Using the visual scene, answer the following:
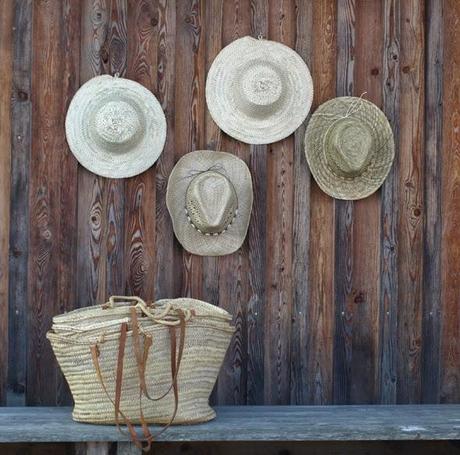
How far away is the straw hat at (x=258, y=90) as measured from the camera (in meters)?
5.41

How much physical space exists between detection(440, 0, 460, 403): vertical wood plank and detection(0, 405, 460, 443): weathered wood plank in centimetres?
51

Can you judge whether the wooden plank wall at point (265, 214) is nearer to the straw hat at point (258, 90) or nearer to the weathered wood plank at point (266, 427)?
the straw hat at point (258, 90)

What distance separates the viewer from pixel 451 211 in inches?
222

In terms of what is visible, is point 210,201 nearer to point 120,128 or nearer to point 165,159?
point 165,159

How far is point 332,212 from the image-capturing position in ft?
18.2

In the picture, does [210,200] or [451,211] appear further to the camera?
[451,211]

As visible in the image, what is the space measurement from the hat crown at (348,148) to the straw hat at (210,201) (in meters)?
0.42

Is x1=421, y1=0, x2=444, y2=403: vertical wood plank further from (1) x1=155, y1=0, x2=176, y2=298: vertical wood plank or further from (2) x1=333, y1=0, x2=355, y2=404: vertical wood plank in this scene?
(1) x1=155, y1=0, x2=176, y2=298: vertical wood plank

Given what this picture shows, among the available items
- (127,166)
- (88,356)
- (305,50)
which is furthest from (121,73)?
(88,356)

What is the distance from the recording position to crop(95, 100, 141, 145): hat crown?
5.23 meters

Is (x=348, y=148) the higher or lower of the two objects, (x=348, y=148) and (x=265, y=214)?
the higher

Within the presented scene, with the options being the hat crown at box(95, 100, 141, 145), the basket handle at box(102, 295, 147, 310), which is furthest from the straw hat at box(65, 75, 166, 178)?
the basket handle at box(102, 295, 147, 310)

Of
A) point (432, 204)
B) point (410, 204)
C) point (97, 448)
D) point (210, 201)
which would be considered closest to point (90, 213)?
point (210, 201)

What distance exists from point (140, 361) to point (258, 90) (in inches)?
58.8
